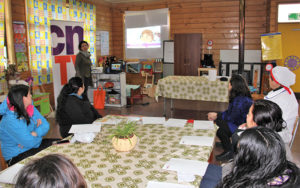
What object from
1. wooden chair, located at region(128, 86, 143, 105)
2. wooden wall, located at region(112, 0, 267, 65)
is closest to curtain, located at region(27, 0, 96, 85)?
wooden chair, located at region(128, 86, 143, 105)

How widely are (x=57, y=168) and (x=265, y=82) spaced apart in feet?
16.7

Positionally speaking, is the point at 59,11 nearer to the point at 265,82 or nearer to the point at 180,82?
the point at 180,82

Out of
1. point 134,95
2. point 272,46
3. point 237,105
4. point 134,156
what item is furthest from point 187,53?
point 134,156

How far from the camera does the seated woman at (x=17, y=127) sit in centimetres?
227

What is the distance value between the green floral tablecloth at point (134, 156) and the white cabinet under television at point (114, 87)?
3.92 m

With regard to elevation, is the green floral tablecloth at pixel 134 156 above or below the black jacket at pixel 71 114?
below

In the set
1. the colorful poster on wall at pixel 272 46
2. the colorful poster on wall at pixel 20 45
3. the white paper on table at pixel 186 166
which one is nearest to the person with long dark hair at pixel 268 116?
the white paper on table at pixel 186 166

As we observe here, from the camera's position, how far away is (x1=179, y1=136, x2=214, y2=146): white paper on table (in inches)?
82.6

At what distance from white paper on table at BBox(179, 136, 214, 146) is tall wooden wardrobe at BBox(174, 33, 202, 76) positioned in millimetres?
6130

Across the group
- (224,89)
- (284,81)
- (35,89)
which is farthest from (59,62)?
(284,81)

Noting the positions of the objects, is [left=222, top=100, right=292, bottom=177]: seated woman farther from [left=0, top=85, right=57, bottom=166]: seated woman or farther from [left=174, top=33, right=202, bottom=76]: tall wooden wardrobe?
[left=174, top=33, right=202, bottom=76]: tall wooden wardrobe

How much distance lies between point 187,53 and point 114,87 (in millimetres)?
2804

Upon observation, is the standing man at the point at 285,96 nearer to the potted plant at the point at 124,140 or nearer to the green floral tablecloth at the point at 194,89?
the potted plant at the point at 124,140

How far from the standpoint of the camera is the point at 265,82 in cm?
529
